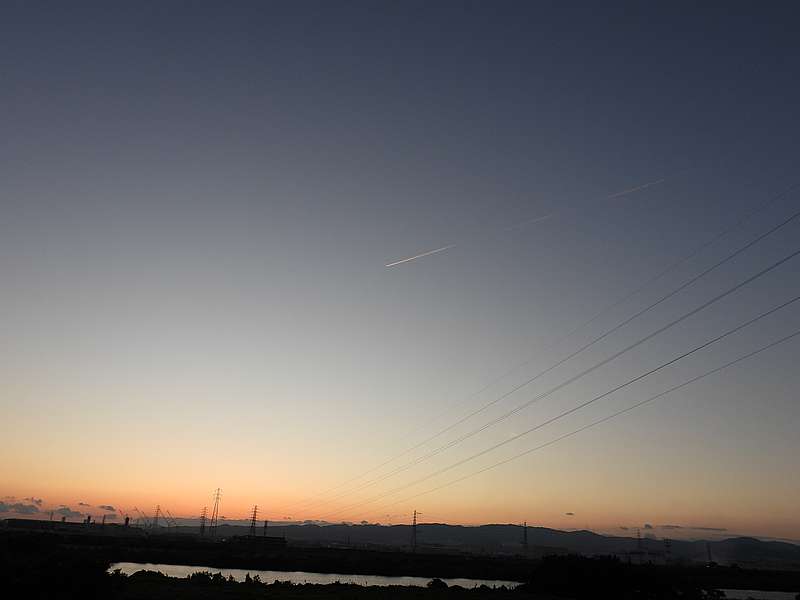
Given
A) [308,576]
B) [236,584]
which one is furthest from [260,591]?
[308,576]

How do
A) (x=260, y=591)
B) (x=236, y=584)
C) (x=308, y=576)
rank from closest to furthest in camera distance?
(x=260, y=591) < (x=236, y=584) < (x=308, y=576)

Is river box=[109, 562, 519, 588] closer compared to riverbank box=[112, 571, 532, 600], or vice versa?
riverbank box=[112, 571, 532, 600]

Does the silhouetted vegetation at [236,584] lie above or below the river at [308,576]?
above

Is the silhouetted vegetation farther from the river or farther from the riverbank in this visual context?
the river

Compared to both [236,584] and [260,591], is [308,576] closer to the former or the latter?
[236,584]

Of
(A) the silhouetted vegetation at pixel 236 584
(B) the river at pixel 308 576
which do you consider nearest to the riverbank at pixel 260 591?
(A) the silhouetted vegetation at pixel 236 584

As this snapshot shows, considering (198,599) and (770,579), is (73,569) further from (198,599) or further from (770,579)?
(770,579)

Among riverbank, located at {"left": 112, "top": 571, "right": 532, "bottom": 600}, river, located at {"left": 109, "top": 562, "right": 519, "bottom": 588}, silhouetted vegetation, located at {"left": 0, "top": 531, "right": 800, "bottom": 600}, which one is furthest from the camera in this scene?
river, located at {"left": 109, "top": 562, "right": 519, "bottom": 588}

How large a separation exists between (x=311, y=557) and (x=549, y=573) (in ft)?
203

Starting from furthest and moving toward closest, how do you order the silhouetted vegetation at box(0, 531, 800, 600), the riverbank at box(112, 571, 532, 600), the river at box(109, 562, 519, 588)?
the river at box(109, 562, 519, 588) → the riverbank at box(112, 571, 532, 600) → the silhouetted vegetation at box(0, 531, 800, 600)

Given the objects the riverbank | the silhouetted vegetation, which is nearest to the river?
the silhouetted vegetation

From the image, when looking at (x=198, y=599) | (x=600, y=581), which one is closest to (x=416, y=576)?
(x=600, y=581)

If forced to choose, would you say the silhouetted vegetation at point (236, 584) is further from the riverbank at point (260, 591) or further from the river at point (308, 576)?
the river at point (308, 576)

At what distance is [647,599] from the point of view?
67625mm
